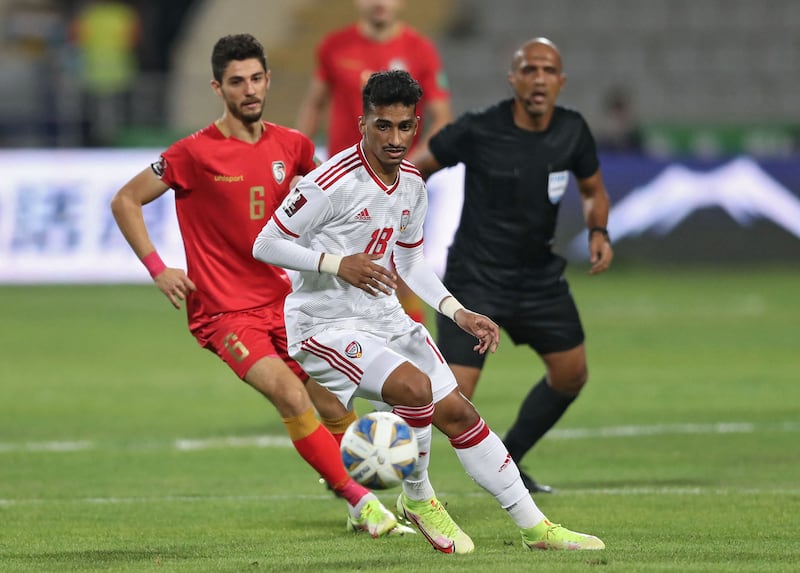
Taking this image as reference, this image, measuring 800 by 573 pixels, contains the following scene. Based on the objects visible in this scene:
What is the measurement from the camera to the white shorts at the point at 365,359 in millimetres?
6293

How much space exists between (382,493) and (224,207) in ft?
6.05

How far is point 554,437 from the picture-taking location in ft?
33.1

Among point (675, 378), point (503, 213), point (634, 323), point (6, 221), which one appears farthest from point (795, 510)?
point (6, 221)

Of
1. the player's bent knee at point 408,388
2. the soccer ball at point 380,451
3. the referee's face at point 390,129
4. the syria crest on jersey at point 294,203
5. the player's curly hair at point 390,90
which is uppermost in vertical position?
the player's curly hair at point 390,90

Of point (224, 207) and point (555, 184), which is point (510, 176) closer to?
point (555, 184)

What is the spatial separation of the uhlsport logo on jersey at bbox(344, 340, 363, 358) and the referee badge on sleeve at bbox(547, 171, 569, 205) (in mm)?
2042

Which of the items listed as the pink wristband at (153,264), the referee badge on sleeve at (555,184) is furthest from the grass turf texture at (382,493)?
the referee badge on sleeve at (555,184)

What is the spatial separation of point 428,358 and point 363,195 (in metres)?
0.72

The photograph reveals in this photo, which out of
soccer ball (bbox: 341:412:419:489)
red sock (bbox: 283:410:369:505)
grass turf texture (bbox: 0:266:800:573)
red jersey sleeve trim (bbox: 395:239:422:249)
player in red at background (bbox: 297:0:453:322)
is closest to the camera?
soccer ball (bbox: 341:412:419:489)

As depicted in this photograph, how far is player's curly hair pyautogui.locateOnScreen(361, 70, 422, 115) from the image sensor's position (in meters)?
6.15

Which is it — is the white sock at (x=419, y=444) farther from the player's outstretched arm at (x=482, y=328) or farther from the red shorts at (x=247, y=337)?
the red shorts at (x=247, y=337)

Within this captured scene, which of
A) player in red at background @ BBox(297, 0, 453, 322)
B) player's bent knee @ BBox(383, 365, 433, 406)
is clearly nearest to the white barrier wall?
player in red at background @ BBox(297, 0, 453, 322)

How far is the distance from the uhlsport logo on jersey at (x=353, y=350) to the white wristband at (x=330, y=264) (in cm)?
33

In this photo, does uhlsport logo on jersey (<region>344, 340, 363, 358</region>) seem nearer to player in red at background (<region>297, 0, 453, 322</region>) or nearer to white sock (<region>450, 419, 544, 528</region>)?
white sock (<region>450, 419, 544, 528</region>)
